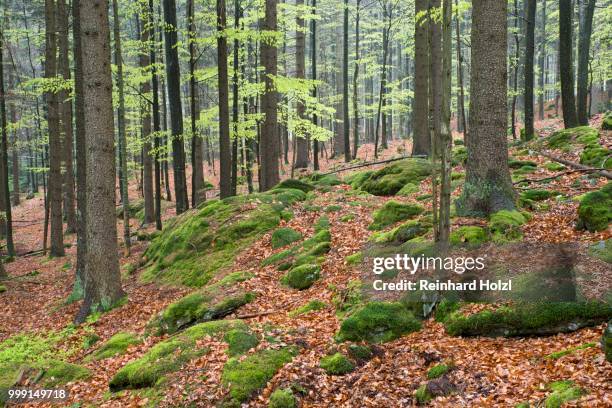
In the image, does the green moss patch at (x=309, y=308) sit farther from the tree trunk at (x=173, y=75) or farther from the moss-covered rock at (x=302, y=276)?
the tree trunk at (x=173, y=75)

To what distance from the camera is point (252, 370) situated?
5871 millimetres

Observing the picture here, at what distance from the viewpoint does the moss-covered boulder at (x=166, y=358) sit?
638 centimetres

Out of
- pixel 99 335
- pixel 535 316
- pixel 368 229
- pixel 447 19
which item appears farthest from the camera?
pixel 368 229

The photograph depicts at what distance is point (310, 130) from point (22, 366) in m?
14.0

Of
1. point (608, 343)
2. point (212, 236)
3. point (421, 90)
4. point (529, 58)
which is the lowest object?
point (212, 236)

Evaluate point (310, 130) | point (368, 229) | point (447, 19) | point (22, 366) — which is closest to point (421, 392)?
point (447, 19)

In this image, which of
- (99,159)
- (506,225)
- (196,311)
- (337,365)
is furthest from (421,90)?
(337,365)

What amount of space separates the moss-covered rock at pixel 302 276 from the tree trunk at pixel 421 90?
29.1 ft

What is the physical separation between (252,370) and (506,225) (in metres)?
4.83

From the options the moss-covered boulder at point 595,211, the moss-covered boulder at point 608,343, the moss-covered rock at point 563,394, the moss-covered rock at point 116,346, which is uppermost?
the moss-covered boulder at point 595,211

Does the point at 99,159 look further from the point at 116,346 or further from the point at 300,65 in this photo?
the point at 300,65

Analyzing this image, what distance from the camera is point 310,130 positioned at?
19422 millimetres

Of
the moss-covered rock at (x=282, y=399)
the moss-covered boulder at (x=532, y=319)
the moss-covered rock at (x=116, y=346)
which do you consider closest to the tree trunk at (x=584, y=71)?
the moss-covered boulder at (x=532, y=319)

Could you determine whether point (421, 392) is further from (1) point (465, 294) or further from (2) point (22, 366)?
(2) point (22, 366)
